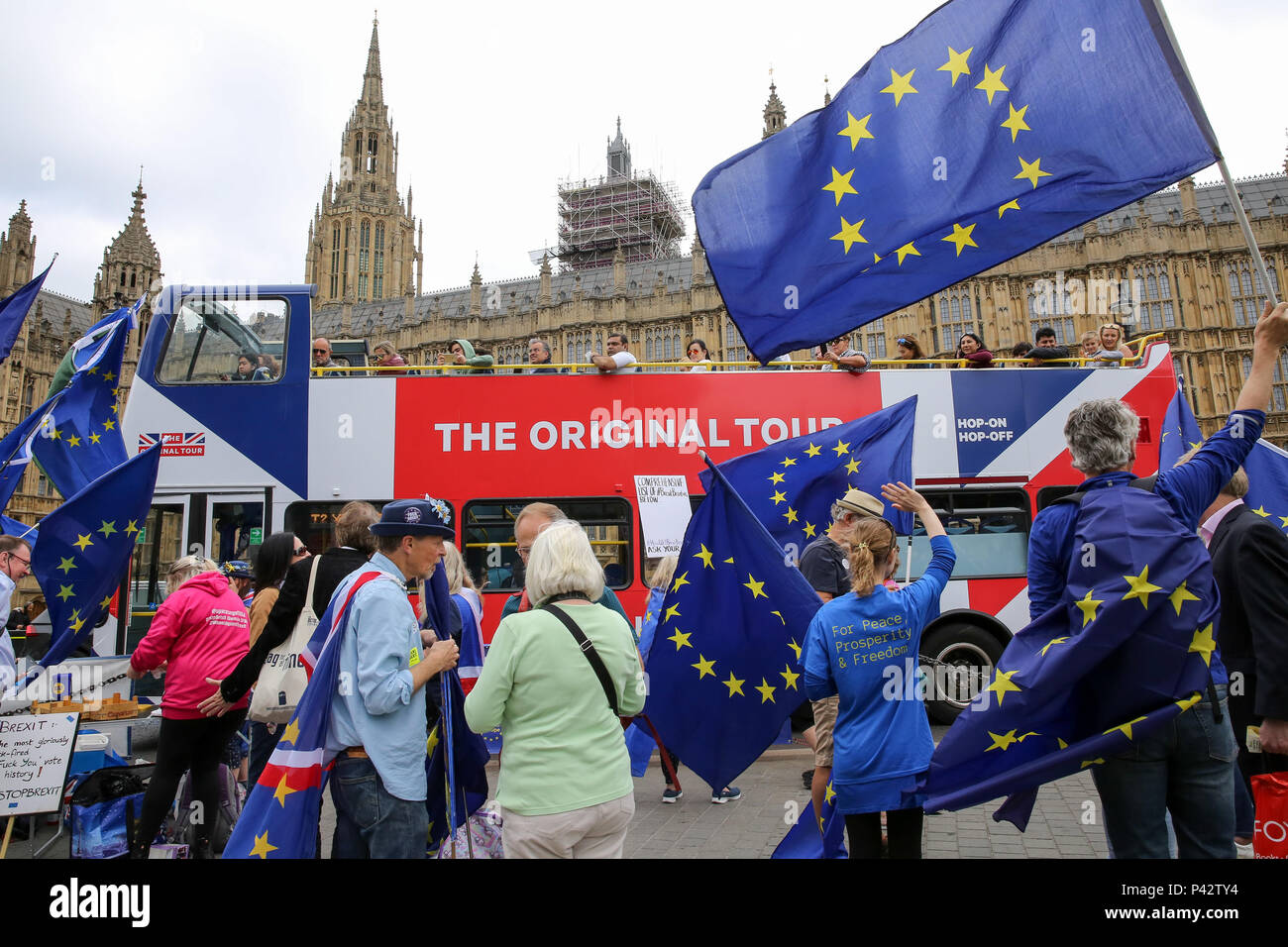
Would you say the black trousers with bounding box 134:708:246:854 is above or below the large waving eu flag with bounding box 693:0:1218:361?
below

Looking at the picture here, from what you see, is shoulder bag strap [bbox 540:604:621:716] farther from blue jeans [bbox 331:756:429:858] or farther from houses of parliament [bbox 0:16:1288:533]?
houses of parliament [bbox 0:16:1288:533]

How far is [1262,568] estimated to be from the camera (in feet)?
10.3

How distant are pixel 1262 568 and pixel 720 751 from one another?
2.56m

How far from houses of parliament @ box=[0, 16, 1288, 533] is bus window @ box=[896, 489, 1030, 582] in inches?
600

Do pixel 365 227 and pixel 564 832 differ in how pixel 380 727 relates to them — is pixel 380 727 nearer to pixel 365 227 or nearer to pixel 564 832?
pixel 564 832

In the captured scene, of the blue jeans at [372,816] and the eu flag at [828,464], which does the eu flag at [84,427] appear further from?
the eu flag at [828,464]

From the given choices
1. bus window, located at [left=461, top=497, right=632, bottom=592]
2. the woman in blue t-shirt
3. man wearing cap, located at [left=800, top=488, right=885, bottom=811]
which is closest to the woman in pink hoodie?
man wearing cap, located at [left=800, top=488, right=885, bottom=811]

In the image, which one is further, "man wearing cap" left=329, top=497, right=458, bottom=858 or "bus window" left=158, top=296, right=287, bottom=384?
"bus window" left=158, top=296, right=287, bottom=384

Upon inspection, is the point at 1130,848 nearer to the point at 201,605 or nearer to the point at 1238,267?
the point at 201,605

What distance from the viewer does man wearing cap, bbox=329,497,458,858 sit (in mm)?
2826

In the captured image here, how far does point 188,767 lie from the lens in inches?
176

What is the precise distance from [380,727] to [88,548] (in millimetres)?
3727

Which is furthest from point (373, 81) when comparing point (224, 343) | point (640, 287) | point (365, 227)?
point (224, 343)
